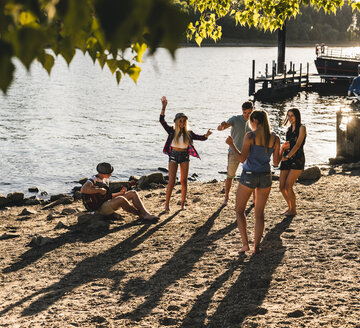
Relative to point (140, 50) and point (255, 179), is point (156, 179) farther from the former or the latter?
point (140, 50)

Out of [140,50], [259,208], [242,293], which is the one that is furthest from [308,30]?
[140,50]

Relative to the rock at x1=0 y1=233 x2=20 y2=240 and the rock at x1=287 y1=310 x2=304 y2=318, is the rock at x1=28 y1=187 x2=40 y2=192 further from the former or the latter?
the rock at x1=287 y1=310 x2=304 y2=318

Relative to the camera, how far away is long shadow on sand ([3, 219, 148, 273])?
798 cm

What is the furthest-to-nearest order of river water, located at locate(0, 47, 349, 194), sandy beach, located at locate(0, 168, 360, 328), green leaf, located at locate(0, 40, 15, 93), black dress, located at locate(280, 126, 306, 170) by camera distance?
river water, located at locate(0, 47, 349, 194)
black dress, located at locate(280, 126, 306, 170)
sandy beach, located at locate(0, 168, 360, 328)
green leaf, located at locate(0, 40, 15, 93)

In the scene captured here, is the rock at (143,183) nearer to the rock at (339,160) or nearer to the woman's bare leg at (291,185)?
the rock at (339,160)

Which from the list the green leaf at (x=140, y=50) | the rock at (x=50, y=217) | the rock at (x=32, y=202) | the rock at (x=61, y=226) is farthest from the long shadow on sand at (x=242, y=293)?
the rock at (x=32, y=202)

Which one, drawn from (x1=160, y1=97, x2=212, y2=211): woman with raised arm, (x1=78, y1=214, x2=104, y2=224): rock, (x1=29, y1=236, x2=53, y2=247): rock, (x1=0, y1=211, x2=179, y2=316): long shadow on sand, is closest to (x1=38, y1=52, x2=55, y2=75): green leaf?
(x1=0, y1=211, x2=179, y2=316): long shadow on sand

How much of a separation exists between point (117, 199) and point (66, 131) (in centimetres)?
2396

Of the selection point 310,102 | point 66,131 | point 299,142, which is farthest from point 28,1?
point 310,102

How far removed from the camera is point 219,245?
26.7ft

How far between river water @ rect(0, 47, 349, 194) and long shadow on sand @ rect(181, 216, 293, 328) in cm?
276

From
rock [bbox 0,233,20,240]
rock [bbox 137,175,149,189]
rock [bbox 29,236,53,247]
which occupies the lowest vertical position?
rock [bbox 137,175,149,189]

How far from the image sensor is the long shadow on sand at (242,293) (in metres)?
5.62

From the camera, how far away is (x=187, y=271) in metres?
7.12
